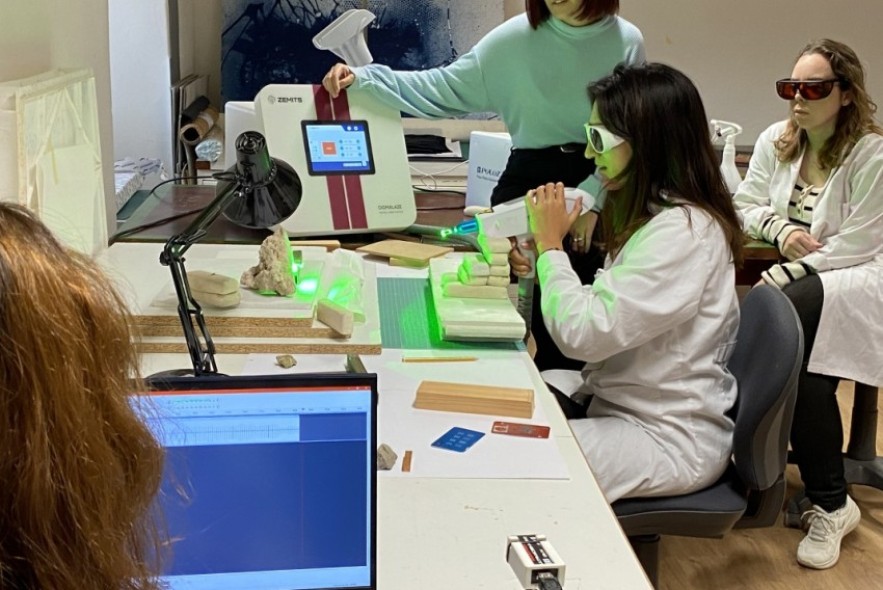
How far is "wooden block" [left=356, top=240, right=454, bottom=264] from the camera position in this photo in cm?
236

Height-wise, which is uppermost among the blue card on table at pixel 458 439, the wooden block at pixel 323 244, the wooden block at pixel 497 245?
the wooden block at pixel 497 245

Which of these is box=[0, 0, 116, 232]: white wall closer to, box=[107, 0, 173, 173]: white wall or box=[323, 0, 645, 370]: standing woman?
box=[323, 0, 645, 370]: standing woman

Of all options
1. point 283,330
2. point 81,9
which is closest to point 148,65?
point 81,9

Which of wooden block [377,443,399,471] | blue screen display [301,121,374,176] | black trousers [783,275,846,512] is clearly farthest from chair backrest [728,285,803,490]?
blue screen display [301,121,374,176]

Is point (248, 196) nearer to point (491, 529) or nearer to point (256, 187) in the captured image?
point (256, 187)

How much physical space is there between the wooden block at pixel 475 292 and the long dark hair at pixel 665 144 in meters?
0.30

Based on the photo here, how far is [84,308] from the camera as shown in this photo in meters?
0.65

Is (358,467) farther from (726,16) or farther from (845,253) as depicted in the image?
(726,16)

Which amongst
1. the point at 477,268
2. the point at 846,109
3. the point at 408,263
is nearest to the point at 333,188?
the point at 408,263

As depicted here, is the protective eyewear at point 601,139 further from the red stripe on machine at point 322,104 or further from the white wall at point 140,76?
the white wall at point 140,76

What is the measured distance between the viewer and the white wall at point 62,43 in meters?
1.73

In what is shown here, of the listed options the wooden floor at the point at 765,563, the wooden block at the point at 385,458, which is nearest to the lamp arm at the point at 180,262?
the wooden block at the point at 385,458

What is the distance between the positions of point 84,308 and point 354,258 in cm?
162

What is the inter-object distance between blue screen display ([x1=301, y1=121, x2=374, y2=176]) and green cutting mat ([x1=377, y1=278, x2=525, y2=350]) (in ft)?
1.34
